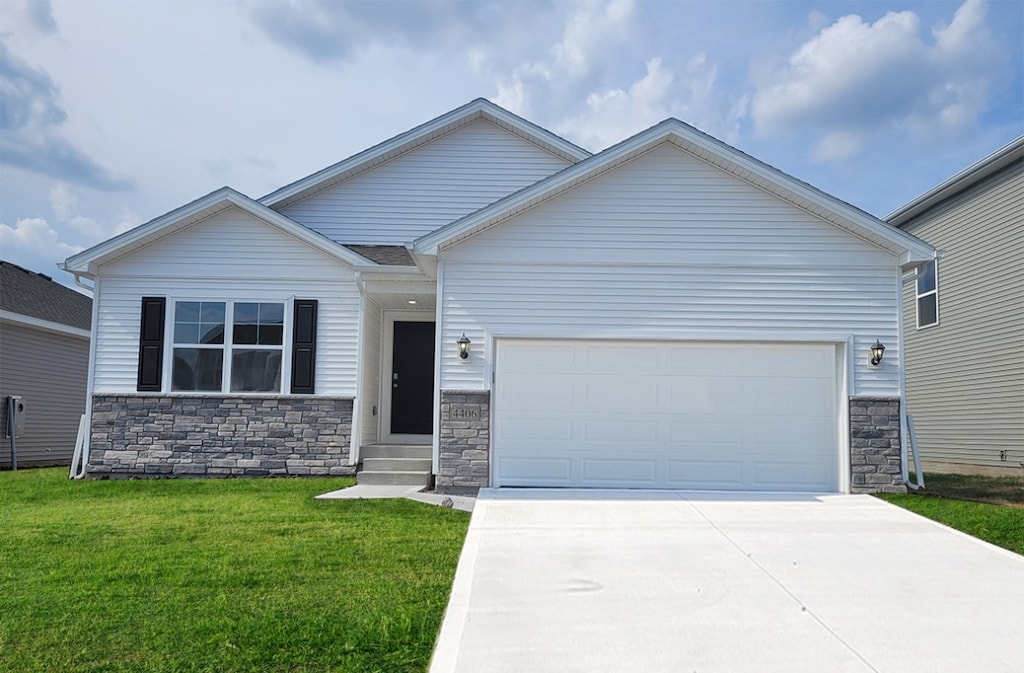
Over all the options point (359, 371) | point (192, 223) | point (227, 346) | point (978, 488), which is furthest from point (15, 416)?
point (978, 488)

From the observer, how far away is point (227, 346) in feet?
37.2

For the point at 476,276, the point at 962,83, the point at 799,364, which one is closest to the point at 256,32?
the point at 476,276

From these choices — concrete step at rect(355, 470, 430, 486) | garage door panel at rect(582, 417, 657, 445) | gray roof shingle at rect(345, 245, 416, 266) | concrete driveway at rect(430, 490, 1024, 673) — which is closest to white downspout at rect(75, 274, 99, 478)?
gray roof shingle at rect(345, 245, 416, 266)

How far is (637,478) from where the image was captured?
9.73 metres

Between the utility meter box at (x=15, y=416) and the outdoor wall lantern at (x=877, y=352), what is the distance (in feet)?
51.1

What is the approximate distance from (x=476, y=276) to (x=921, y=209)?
1128 centimetres

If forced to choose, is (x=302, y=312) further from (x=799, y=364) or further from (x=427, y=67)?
(x=799, y=364)

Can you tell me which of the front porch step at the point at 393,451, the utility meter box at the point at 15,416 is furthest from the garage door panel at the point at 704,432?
the utility meter box at the point at 15,416

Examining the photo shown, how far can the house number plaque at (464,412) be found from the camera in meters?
9.71

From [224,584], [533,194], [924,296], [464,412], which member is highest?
[533,194]

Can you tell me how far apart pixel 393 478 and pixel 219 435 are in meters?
2.81

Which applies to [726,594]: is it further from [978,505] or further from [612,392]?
[978,505]

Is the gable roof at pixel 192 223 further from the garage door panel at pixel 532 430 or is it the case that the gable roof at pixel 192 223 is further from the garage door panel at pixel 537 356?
the garage door panel at pixel 532 430

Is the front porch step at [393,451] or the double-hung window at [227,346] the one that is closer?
the front porch step at [393,451]
